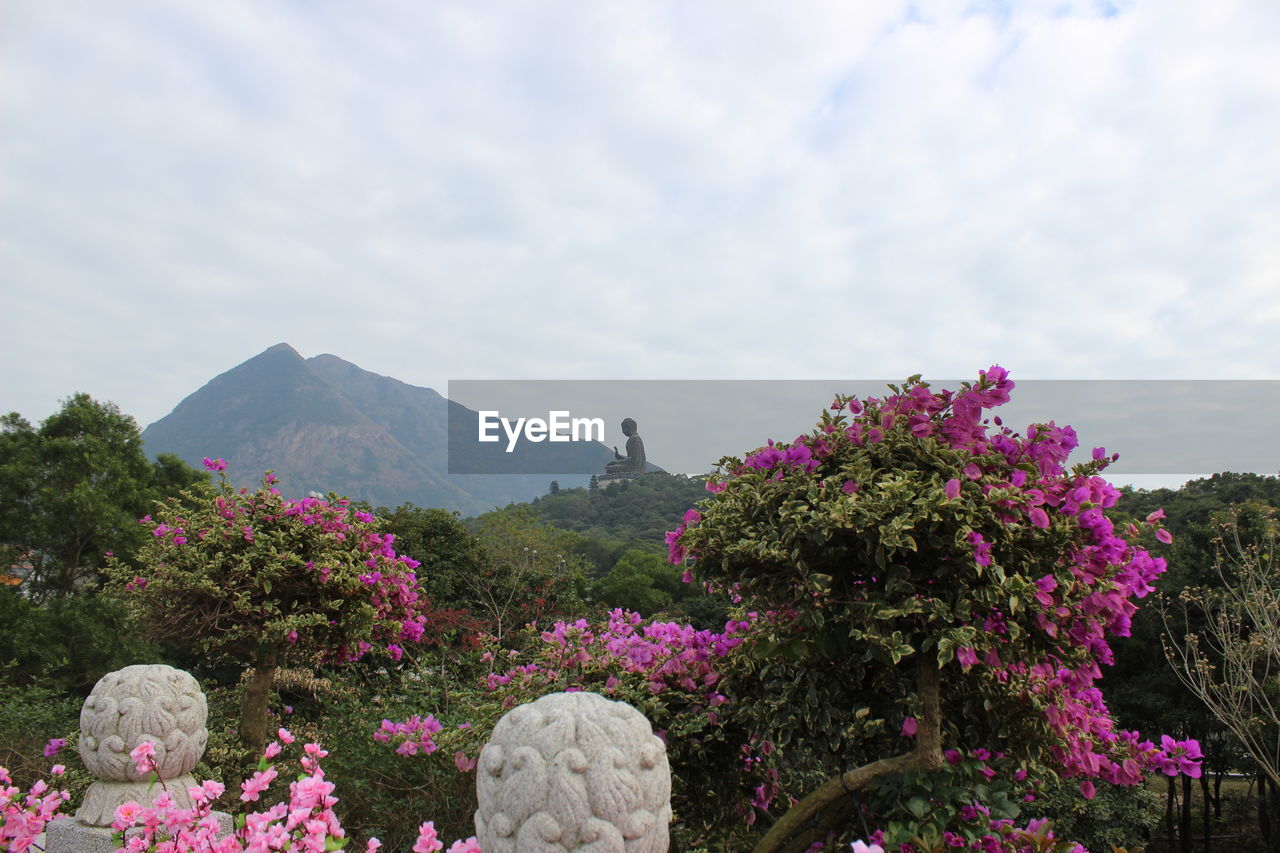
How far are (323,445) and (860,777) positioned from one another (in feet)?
524

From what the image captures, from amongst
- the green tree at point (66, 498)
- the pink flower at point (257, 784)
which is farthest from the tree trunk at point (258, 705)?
the green tree at point (66, 498)

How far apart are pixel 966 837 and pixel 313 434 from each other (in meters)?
163

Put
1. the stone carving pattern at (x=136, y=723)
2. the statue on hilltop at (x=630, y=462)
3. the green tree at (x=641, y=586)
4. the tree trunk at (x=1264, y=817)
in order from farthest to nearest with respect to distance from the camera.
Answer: the statue on hilltop at (x=630, y=462) → the green tree at (x=641, y=586) → the tree trunk at (x=1264, y=817) → the stone carving pattern at (x=136, y=723)

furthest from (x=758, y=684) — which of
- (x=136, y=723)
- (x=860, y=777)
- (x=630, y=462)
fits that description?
(x=630, y=462)

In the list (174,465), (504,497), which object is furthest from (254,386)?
(174,465)

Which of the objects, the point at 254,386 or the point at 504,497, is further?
the point at 254,386

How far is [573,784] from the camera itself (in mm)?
2150

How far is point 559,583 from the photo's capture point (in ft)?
48.5

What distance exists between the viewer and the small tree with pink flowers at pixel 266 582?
5.54m

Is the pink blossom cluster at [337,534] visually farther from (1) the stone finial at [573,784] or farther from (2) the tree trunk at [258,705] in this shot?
(1) the stone finial at [573,784]

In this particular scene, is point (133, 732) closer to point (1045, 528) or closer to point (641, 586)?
point (1045, 528)

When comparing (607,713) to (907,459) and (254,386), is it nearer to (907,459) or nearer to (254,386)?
(907,459)

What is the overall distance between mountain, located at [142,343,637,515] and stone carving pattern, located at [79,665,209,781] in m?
129

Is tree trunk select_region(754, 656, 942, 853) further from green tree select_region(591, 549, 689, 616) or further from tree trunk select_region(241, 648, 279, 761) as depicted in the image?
Result: green tree select_region(591, 549, 689, 616)
